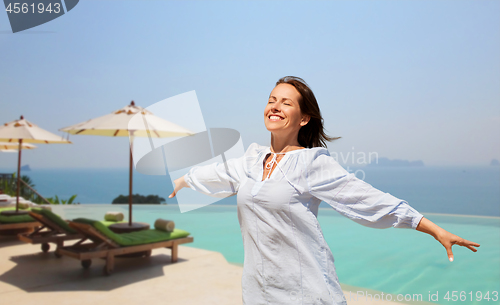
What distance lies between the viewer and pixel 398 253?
8367mm

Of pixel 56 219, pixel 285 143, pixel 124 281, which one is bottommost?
pixel 124 281

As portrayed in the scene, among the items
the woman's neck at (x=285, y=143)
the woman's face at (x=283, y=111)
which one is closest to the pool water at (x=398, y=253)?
the woman's neck at (x=285, y=143)

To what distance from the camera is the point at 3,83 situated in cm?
5762

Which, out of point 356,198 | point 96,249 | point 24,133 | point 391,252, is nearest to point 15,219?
point 24,133

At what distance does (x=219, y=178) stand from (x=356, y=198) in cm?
67

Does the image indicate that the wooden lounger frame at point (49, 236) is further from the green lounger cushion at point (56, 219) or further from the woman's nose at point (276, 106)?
the woman's nose at point (276, 106)

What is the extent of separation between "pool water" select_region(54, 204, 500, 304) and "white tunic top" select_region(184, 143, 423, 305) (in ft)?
15.3

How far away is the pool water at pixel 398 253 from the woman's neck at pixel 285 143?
4.68m

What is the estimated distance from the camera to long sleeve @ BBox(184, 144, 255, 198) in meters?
1.76

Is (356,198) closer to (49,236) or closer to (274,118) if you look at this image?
(274,118)

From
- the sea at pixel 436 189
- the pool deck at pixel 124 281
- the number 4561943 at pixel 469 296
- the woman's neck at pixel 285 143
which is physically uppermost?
the woman's neck at pixel 285 143

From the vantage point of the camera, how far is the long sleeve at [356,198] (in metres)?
1.36

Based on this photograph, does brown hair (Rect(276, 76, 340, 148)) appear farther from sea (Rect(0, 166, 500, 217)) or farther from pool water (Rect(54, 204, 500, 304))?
sea (Rect(0, 166, 500, 217))

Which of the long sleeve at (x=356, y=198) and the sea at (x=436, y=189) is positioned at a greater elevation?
the long sleeve at (x=356, y=198)
